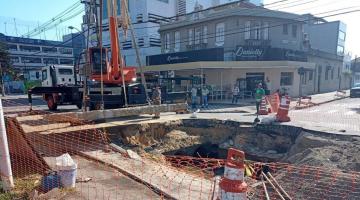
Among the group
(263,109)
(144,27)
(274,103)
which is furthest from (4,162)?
(144,27)

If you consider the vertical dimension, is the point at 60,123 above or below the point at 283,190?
above

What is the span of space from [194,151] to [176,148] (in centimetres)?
92

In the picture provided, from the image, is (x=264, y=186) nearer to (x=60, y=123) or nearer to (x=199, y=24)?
(x=60, y=123)

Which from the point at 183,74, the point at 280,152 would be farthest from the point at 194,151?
the point at 183,74

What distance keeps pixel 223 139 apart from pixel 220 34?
677 inches

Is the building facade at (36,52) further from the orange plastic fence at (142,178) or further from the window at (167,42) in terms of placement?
the orange plastic fence at (142,178)

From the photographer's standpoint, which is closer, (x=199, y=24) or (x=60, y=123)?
(x=60, y=123)

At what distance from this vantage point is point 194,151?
11.1 metres

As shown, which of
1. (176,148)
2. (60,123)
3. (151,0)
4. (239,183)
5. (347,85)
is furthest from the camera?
(347,85)

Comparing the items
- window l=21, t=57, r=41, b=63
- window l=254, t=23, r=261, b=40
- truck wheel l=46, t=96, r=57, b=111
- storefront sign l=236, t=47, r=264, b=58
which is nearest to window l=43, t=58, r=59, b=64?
window l=21, t=57, r=41, b=63

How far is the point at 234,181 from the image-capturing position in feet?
10.9

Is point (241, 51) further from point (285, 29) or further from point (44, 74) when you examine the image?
point (44, 74)

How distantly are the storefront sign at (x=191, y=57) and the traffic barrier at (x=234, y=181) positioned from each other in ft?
67.9

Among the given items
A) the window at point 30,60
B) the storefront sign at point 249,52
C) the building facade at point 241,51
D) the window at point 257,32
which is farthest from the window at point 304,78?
the window at point 30,60
